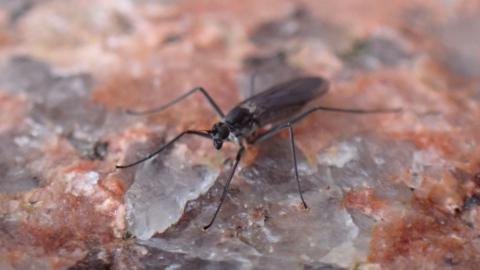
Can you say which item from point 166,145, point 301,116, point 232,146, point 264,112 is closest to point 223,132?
point 232,146

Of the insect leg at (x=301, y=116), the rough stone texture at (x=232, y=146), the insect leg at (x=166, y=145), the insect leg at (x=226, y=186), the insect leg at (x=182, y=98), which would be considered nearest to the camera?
the rough stone texture at (x=232, y=146)

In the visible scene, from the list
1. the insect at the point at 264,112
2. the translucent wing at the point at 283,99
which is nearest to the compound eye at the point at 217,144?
the insect at the point at 264,112

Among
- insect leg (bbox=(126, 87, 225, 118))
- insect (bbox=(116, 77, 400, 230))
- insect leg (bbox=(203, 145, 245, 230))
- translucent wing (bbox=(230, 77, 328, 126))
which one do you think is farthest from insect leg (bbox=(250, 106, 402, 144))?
insect leg (bbox=(126, 87, 225, 118))

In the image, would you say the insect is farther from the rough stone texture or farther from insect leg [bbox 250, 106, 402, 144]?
the rough stone texture

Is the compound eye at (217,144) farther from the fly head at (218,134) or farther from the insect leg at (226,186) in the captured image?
the insect leg at (226,186)

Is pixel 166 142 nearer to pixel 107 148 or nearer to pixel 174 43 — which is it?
pixel 107 148

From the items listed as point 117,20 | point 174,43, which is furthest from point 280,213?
point 117,20

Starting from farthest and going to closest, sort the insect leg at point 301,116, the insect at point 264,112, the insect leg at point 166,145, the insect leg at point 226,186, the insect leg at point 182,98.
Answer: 1. the insect leg at point 182,98
2. the insect leg at point 301,116
3. the insect at point 264,112
4. the insect leg at point 166,145
5. the insect leg at point 226,186
